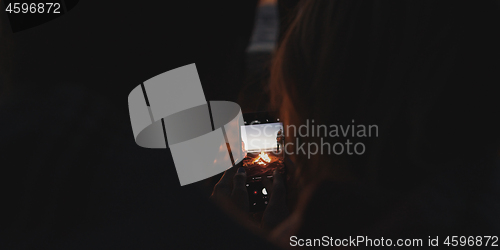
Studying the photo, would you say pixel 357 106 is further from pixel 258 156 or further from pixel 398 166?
pixel 258 156

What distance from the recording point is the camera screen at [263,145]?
107 cm

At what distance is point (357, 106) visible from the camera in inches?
21.1

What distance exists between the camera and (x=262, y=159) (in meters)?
1.08

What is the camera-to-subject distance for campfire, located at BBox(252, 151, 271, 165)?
3.51ft

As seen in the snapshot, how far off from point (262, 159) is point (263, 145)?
0.06m

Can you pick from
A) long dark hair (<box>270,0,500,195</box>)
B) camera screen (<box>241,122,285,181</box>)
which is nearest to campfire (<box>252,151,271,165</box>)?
camera screen (<box>241,122,285,181</box>)

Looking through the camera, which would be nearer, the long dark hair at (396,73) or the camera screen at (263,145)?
the long dark hair at (396,73)

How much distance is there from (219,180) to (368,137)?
0.67 metres

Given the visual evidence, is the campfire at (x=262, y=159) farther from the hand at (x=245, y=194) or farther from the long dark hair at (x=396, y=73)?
the long dark hair at (x=396, y=73)

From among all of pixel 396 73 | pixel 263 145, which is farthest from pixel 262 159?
pixel 396 73

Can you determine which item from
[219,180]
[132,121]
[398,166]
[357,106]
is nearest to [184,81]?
[132,121]

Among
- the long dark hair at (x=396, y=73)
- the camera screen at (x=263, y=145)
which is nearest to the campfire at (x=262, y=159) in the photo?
the camera screen at (x=263, y=145)

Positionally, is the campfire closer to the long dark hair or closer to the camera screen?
the camera screen

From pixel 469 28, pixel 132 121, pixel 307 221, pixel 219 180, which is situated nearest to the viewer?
pixel 469 28
